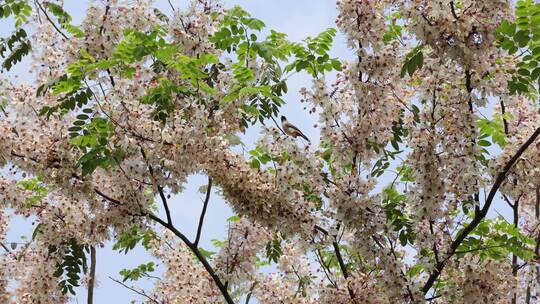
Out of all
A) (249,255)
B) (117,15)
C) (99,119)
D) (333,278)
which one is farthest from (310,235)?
(117,15)

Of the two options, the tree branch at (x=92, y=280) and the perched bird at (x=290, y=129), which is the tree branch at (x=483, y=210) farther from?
the tree branch at (x=92, y=280)

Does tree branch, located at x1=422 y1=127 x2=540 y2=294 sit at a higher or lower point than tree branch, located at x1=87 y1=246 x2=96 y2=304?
lower

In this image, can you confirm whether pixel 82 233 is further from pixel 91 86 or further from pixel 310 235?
pixel 310 235

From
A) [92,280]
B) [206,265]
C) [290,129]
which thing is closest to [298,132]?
[290,129]

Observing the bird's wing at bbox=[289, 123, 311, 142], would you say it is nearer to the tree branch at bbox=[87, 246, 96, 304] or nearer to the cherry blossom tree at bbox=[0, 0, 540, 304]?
the cherry blossom tree at bbox=[0, 0, 540, 304]

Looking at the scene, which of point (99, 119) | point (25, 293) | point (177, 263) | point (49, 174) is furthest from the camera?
point (177, 263)

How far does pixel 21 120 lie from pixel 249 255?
3.21 metres

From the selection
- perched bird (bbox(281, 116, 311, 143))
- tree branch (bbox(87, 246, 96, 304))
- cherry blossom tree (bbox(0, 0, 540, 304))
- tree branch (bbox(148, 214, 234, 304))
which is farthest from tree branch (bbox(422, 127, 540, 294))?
tree branch (bbox(87, 246, 96, 304))

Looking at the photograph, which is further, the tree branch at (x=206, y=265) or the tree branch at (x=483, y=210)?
the tree branch at (x=206, y=265)

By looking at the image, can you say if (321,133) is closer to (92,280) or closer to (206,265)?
(206,265)

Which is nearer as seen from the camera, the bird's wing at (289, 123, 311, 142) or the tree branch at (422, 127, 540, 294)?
the tree branch at (422, 127, 540, 294)

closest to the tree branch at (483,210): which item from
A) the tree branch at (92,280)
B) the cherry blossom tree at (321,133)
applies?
the cherry blossom tree at (321,133)

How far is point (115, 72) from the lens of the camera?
26.8 feet

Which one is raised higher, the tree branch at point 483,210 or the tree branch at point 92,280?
the tree branch at point 92,280
